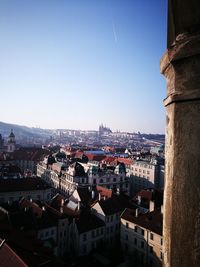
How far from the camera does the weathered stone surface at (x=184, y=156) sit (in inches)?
73.2

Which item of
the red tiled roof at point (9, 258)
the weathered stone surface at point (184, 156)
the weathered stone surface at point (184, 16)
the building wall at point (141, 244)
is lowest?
the building wall at point (141, 244)

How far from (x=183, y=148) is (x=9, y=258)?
19236 millimetres

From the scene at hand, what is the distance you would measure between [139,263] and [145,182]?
3656 centimetres

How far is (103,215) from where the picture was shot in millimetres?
35375

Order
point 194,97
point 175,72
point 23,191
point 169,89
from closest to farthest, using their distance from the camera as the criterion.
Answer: point 194,97 → point 175,72 → point 169,89 → point 23,191

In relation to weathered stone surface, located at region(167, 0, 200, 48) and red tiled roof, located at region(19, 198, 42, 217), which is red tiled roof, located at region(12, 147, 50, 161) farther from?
weathered stone surface, located at region(167, 0, 200, 48)

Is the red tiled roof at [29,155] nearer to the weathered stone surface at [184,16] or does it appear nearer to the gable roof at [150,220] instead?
the gable roof at [150,220]

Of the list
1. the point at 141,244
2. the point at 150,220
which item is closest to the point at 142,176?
the point at 150,220

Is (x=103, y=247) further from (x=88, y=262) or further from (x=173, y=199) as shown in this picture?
(x=173, y=199)

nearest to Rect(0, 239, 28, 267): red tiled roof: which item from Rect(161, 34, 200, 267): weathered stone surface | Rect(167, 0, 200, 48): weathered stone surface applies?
Rect(161, 34, 200, 267): weathered stone surface

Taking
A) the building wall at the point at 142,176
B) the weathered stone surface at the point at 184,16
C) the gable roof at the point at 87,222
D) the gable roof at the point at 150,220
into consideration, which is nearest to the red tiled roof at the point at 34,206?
the gable roof at the point at 87,222

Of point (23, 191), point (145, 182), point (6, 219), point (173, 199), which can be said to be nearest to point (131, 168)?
point (145, 182)

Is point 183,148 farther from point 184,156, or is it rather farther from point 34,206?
point 34,206

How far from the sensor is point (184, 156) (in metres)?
1.94
